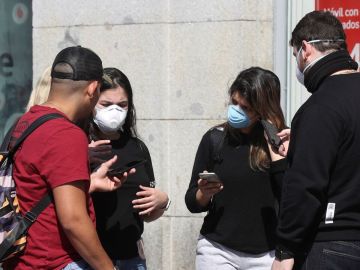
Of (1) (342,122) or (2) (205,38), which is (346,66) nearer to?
(1) (342,122)

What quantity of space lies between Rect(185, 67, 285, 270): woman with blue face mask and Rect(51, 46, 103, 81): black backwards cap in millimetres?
1087

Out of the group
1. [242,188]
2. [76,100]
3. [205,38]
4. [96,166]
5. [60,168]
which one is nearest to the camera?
[60,168]

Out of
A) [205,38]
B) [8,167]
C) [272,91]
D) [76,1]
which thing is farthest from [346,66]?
[76,1]

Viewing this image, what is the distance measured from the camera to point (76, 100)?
3.76 metres

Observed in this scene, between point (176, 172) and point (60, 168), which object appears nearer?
point (60, 168)

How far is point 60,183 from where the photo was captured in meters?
3.50

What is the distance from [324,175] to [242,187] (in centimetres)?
122

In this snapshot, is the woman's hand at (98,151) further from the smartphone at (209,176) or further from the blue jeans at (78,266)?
the blue jeans at (78,266)

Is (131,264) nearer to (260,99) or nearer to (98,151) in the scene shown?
(98,151)

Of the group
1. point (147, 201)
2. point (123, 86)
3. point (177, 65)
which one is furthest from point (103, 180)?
point (177, 65)

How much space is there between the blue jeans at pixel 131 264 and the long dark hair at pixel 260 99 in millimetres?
807

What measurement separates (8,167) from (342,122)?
1415mm

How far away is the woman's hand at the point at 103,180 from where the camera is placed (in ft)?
13.3

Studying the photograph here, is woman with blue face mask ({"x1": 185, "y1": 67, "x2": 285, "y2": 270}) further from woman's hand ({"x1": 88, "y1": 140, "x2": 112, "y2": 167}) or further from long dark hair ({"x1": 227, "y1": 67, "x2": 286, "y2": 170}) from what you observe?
woman's hand ({"x1": 88, "y1": 140, "x2": 112, "y2": 167})
